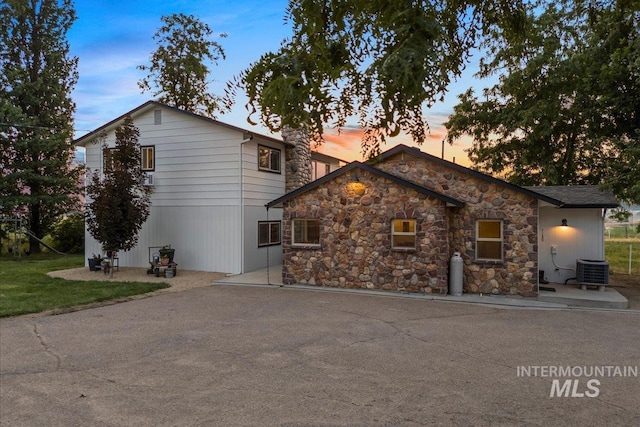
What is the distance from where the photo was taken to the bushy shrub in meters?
22.3

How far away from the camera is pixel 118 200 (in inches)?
526

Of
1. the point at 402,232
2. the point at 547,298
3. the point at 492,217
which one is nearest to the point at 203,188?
the point at 402,232

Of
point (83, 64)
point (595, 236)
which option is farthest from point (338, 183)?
point (83, 64)

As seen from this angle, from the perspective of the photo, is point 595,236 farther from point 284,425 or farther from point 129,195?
point 129,195

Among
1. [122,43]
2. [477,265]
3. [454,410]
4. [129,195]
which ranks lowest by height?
[454,410]

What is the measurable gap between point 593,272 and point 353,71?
37.0 feet

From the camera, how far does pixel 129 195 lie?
1374 cm

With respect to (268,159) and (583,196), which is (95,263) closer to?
(268,159)

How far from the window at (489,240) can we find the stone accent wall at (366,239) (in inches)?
39.3

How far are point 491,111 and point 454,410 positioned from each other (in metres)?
17.7

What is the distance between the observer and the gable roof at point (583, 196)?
Answer: 11.7 meters

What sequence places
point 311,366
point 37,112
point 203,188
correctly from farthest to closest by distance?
point 37,112
point 203,188
point 311,366

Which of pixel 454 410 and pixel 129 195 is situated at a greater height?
pixel 129 195

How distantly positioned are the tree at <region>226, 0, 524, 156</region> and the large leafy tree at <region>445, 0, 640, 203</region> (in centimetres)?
1262
